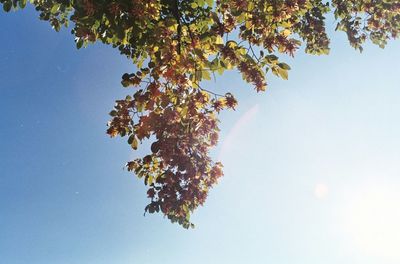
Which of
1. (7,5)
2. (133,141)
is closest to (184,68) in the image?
(133,141)

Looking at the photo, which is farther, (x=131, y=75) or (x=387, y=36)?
(x=387, y=36)

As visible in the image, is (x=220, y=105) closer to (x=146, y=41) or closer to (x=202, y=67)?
(x=202, y=67)

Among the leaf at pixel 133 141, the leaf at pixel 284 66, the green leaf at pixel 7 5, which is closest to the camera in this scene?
the leaf at pixel 284 66

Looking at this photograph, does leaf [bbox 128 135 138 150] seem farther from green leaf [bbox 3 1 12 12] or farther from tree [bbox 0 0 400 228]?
green leaf [bbox 3 1 12 12]

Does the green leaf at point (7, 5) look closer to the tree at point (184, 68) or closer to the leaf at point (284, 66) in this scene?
the tree at point (184, 68)

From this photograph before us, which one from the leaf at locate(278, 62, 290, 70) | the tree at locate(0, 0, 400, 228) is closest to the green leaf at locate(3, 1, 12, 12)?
the tree at locate(0, 0, 400, 228)

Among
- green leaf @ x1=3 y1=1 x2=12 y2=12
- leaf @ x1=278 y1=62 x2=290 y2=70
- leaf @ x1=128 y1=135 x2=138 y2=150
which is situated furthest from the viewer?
green leaf @ x1=3 y1=1 x2=12 y2=12

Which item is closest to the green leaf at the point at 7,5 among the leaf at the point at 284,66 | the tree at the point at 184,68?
the tree at the point at 184,68

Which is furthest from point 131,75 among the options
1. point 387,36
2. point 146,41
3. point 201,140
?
point 387,36

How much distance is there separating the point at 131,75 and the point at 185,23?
0.95 m

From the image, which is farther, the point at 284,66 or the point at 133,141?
the point at 133,141

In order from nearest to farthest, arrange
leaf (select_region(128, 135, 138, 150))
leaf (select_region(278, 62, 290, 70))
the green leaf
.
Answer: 1. leaf (select_region(278, 62, 290, 70))
2. leaf (select_region(128, 135, 138, 150))
3. the green leaf

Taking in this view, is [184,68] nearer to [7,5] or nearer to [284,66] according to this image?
[284,66]

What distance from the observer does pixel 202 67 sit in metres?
4.86
